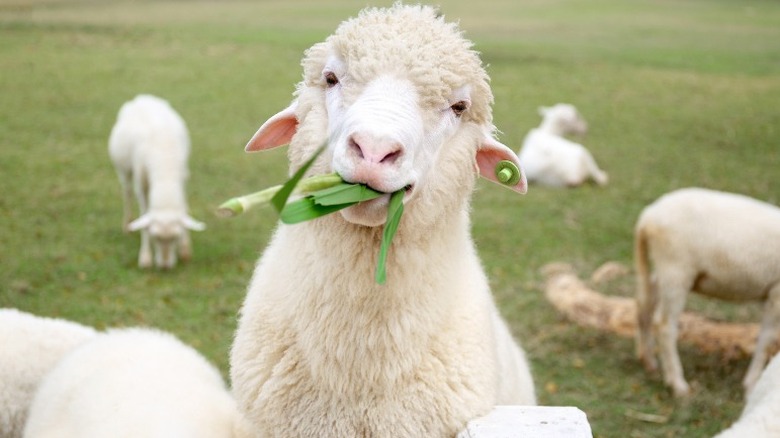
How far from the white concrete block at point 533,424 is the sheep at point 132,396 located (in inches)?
37.5

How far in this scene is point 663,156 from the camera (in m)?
13.3

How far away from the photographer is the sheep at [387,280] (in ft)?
9.12

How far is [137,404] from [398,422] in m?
1.25

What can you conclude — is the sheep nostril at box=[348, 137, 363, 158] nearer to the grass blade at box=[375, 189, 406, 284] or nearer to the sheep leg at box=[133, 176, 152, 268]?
the grass blade at box=[375, 189, 406, 284]

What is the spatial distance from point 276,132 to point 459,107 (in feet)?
2.38

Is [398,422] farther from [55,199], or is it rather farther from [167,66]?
[167,66]

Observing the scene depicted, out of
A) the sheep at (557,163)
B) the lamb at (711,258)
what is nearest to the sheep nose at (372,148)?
the lamb at (711,258)

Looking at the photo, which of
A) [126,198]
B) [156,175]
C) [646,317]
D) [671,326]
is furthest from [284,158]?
[671,326]

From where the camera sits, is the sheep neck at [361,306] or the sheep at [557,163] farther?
the sheep at [557,163]

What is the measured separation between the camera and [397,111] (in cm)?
257

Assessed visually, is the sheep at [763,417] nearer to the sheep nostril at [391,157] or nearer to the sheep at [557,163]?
the sheep nostril at [391,157]

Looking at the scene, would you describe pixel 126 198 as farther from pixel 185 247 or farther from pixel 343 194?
pixel 343 194

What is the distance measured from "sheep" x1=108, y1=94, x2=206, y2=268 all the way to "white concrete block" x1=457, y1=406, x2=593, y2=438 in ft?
18.8

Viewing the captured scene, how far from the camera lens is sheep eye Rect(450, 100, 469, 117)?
292cm
